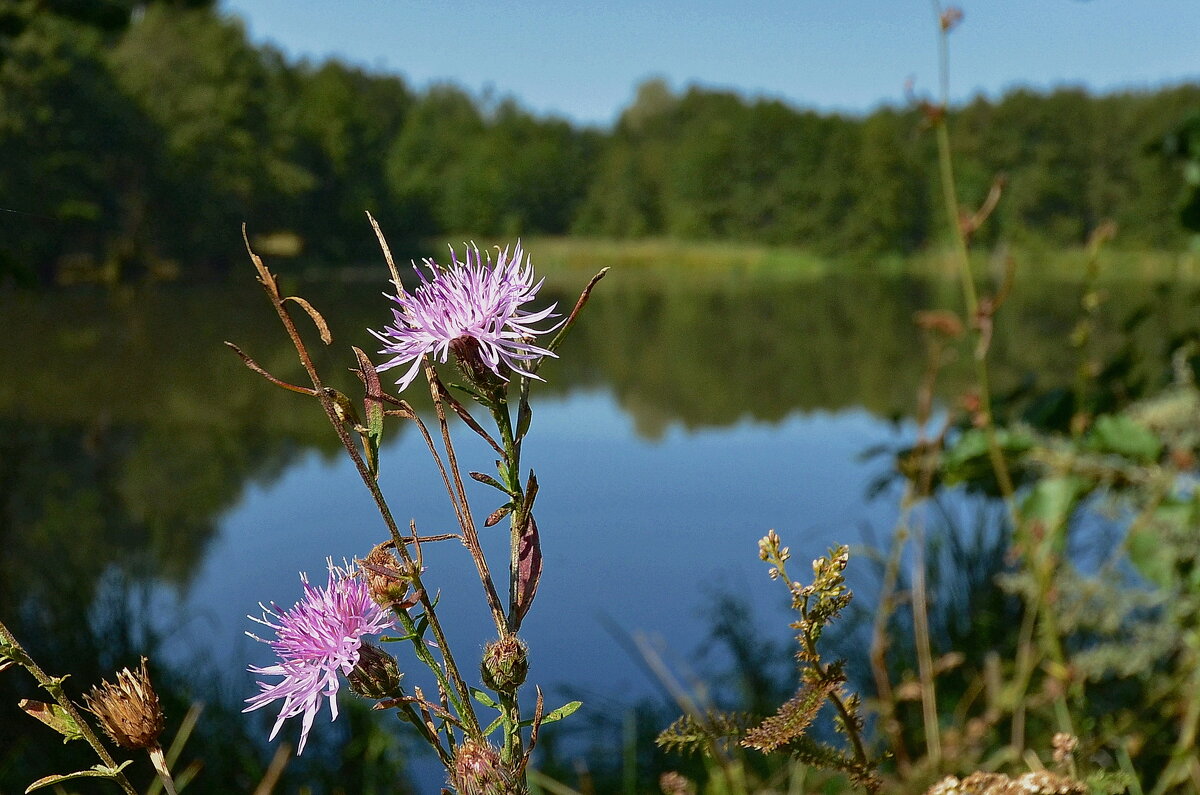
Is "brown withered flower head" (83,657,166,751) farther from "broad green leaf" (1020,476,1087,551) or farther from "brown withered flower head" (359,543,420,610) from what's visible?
"broad green leaf" (1020,476,1087,551)

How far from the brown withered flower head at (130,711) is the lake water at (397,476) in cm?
15

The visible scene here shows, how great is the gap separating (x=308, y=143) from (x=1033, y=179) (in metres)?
23.4

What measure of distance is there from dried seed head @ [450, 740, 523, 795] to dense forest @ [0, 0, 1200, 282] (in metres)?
0.19

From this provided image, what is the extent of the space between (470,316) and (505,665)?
12 centimetres

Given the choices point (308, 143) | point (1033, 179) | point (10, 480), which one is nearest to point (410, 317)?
point (10, 480)

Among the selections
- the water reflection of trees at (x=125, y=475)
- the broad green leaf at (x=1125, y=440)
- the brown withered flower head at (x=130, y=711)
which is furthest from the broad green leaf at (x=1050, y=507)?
the water reflection of trees at (x=125, y=475)

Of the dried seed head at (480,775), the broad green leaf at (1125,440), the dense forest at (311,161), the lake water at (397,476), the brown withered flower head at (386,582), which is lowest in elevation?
the lake water at (397,476)

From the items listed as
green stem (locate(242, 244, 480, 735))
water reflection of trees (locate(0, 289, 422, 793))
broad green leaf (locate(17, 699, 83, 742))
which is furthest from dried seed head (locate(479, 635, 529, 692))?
water reflection of trees (locate(0, 289, 422, 793))

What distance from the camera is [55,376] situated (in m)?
7.63

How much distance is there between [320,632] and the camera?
1.09 ft

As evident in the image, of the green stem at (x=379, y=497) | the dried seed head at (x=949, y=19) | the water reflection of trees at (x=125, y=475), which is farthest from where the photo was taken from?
the water reflection of trees at (x=125, y=475)

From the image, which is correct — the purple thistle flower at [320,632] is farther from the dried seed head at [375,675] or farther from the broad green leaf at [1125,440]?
the broad green leaf at [1125,440]

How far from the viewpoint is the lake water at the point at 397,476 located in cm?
343

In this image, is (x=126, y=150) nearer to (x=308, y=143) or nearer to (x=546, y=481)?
(x=308, y=143)
